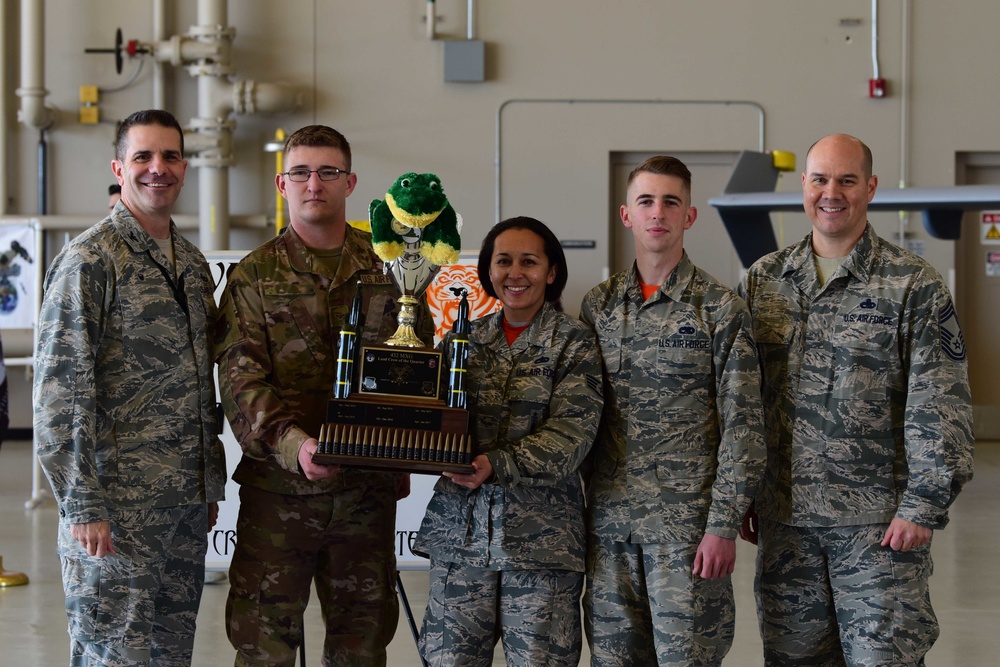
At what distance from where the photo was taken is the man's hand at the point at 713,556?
234cm

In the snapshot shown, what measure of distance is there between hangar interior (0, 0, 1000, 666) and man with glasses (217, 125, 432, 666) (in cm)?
588

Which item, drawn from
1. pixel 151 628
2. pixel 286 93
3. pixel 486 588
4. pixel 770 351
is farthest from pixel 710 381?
pixel 286 93

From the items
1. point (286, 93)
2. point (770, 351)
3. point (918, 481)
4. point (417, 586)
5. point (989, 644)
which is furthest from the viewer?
point (286, 93)

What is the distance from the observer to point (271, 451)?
2430mm

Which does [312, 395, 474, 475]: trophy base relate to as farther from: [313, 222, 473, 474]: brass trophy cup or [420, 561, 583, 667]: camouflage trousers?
[420, 561, 583, 667]: camouflage trousers

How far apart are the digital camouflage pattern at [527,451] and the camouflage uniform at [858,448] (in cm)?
47

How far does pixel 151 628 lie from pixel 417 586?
7.68ft

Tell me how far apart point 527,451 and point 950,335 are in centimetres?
99

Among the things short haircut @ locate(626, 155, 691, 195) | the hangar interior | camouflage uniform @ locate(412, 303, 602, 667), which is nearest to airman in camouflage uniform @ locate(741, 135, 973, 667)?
short haircut @ locate(626, 155, 691, 195)

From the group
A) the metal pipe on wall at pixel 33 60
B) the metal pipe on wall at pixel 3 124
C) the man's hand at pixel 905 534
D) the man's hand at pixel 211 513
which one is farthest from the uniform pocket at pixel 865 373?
the metal pipe on wall at pixel 3 124

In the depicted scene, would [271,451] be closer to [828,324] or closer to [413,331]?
[413,331]

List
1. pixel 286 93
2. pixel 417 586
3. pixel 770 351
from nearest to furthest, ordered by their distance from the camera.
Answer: pixel 770 351, pixel 417 586, pixel 286 93

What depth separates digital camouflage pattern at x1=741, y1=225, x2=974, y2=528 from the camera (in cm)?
237

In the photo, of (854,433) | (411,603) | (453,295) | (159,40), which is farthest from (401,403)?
(159,40)
